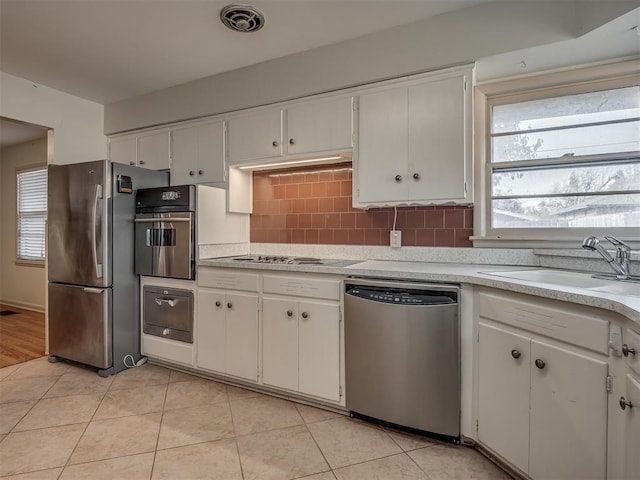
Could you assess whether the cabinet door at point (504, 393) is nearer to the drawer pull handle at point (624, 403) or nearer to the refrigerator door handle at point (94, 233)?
the drawer pull handle at point (624, 403)

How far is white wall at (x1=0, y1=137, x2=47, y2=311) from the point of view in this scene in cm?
473

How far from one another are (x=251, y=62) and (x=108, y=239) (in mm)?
1740

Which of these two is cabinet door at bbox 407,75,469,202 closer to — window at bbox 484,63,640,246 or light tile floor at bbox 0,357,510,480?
window at bbox 484,63,640,246

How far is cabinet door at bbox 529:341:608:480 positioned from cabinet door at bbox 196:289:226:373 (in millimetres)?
1904

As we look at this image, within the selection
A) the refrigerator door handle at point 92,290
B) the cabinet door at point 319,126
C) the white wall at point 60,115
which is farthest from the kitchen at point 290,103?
the refrigerator door handle at point 92,290

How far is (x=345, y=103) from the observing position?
237 centimetres

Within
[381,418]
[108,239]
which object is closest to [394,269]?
[381,418]

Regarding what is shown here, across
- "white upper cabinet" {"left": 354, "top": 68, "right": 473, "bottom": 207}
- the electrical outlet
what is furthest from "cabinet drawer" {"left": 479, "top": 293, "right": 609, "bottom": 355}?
the electrical outlet

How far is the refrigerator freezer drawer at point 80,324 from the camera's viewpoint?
2.64 meters

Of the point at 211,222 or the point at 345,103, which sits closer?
the point at 345,103

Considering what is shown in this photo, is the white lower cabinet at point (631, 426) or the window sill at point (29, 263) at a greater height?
the window sill at point (29, 263)

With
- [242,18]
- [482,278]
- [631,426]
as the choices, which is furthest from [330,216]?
[631,426]

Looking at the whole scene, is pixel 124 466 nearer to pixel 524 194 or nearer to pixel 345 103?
pixel 345 103

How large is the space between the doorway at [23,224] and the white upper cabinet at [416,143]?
4.42 m
